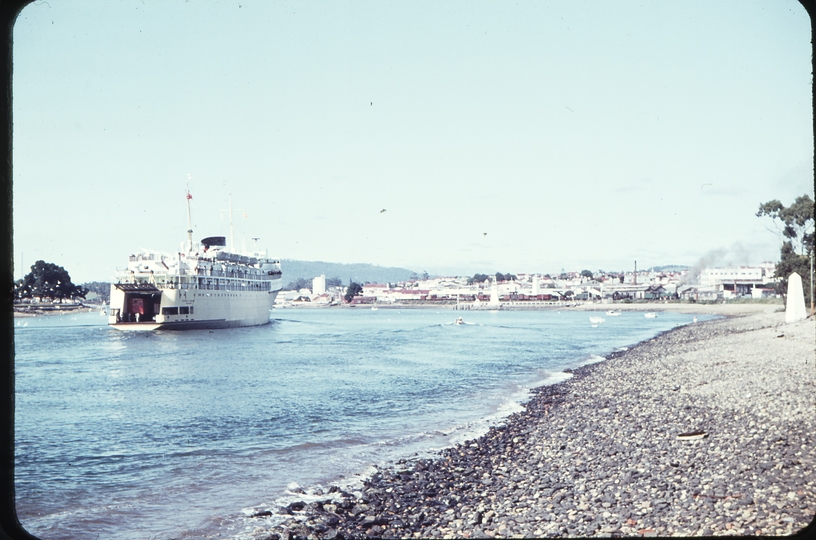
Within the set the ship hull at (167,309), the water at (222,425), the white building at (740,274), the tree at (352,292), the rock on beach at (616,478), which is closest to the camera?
the rock on beach at (616,478)

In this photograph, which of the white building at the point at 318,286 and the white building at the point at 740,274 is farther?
the white building at the point at 318,286

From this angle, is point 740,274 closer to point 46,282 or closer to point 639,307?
point 639,307

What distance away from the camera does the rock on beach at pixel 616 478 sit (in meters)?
4.29

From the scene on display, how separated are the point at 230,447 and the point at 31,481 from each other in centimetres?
259

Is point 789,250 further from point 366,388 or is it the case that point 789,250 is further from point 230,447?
point 230,447

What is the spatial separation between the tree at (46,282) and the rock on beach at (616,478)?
42881 mm

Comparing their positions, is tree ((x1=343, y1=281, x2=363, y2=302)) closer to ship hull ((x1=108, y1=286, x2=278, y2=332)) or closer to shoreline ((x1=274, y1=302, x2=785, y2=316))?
shoreline ((x1=274, y1=302, x2=785, y2=316))

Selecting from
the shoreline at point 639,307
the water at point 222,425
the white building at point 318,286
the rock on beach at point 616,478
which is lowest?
the shoreline at point 639,307

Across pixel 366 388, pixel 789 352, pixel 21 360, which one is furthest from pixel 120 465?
pixel 21 360

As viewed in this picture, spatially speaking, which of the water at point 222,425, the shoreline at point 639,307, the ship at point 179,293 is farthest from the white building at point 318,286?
the water at point 222,425

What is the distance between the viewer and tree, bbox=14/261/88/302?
4278 cm

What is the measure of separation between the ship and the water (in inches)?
673

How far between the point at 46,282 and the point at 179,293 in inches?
413

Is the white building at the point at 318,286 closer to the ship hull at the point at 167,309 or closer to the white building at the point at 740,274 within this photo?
the white building at the point at 740,274
